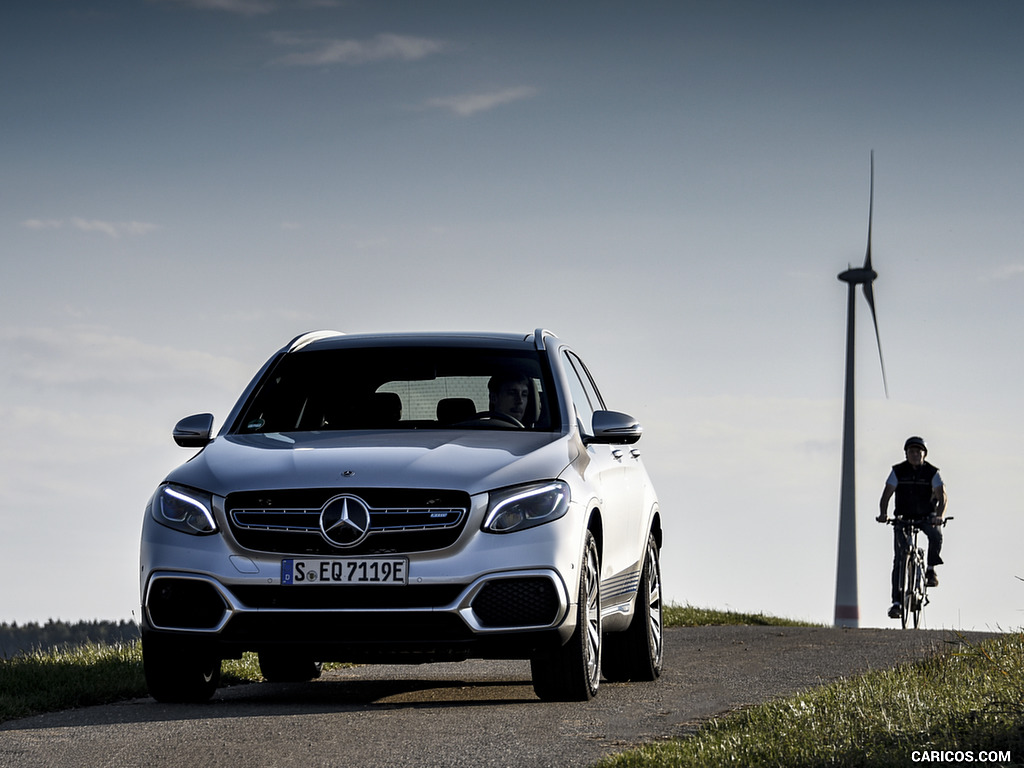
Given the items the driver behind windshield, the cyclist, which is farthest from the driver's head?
the cyclist

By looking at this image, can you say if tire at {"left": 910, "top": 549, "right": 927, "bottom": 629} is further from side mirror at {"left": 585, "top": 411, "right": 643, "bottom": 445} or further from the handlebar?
side mirror at {"left": 585, "top": 411, "right": 643, "bottom": 445}

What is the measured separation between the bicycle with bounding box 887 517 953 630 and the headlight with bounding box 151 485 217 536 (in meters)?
12.9

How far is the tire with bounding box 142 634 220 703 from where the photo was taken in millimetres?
8289

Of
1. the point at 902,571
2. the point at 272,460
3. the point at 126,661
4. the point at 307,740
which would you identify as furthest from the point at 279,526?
the point at 902,571

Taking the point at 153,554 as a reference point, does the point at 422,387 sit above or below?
above

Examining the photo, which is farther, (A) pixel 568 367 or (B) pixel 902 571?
(B) pixel 902 571

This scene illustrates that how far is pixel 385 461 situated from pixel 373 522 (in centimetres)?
36

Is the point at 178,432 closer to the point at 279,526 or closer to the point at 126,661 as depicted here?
the point at 279,526

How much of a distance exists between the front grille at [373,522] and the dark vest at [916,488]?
1263 cm

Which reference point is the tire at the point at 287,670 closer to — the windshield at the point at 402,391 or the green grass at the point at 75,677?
the green grass at the point at 75,677

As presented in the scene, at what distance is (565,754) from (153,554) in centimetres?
263

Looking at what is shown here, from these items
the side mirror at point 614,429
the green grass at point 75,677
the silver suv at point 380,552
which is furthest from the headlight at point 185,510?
the side mirror at point 614,429

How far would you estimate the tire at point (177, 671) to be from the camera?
8.29 meters

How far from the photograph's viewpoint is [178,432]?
8.89 meters
